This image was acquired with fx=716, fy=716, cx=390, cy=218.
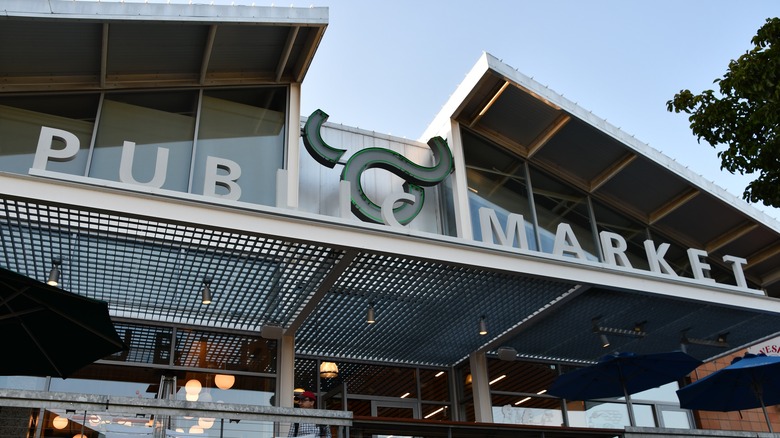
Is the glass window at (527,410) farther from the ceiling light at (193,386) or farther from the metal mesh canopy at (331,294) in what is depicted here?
the ceiling light at (193,386)

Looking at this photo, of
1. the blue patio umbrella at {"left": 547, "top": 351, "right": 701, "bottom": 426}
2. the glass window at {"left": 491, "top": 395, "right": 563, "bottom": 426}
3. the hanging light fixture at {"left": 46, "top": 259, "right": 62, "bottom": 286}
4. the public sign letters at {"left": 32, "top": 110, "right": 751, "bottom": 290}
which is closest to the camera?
the hanging light fixture at {"left": 46, "top": 259, "right": 62, "bottom": 286}

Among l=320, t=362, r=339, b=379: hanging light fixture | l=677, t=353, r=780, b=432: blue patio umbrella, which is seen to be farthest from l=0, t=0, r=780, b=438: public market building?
l=677, t=353, r=780, b=432: blue patio umbrella

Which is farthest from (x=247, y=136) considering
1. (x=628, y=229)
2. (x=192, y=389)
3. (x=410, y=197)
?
(x=628, y=229)

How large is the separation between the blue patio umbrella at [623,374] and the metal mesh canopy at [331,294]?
83 cm

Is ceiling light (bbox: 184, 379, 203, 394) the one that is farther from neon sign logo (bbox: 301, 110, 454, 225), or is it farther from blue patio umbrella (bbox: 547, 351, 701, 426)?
blue patio umbrella (bbox: 547, 351, 701, 426)

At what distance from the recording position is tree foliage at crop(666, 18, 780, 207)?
731cm

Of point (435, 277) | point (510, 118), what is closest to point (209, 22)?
point (435, 277)

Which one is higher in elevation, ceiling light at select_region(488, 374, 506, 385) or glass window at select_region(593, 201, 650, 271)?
glass window at select_region(593, 201, 650, 271)

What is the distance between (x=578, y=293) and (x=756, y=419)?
6.63 meters

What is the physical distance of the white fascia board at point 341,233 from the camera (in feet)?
21.4

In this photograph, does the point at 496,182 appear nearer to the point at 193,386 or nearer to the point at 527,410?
the point at 527,410

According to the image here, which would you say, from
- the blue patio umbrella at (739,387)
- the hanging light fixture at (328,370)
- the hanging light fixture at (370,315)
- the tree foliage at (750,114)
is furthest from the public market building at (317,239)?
the tree foliage at (750,114)

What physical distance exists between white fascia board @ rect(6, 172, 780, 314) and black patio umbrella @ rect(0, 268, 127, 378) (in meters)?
1.38

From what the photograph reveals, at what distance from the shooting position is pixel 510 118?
11.5m
